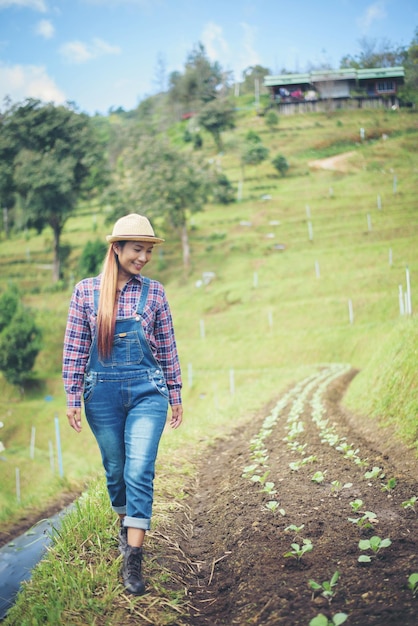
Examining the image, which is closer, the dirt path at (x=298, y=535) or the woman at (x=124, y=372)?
the dirt path at (x=298, y=535)

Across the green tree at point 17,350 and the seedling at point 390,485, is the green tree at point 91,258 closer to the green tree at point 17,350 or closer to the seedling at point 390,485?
the green tree at point 17,350

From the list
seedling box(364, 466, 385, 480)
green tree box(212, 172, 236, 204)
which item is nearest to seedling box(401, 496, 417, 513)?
seedling box(364, 466, 385, 480)

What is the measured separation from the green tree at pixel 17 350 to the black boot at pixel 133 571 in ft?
104

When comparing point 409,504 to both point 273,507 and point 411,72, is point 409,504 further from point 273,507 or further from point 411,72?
point 411,72

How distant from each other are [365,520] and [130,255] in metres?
2.55

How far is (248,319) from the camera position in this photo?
106ft

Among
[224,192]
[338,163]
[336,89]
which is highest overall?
[336,89]

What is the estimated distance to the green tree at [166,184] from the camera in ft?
138

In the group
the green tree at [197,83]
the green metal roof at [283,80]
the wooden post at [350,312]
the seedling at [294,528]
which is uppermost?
the green tree at [197,83]

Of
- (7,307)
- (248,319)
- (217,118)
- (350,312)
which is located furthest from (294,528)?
(217,118)

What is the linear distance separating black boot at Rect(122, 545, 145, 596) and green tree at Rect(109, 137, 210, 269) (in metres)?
38.9

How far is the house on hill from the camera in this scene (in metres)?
30.1

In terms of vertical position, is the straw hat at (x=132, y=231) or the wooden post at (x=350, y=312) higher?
the straw hat at (x=132, y=231)

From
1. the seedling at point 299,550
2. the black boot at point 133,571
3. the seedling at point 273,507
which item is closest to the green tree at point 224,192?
the seedling at point 273,507
